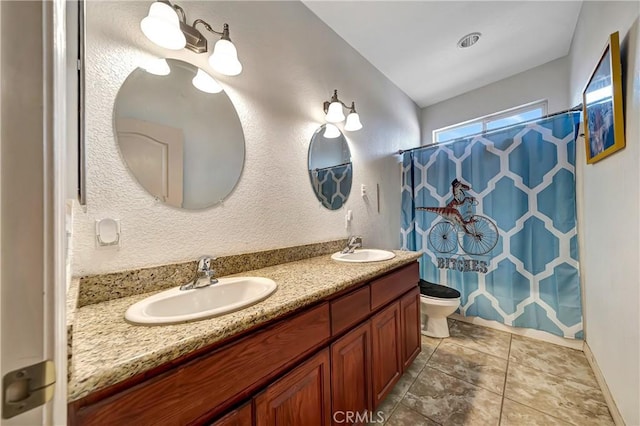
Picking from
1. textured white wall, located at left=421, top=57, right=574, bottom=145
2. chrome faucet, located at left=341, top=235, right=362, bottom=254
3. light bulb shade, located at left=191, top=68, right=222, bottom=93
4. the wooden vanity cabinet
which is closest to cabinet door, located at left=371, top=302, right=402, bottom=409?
the wooden vanity cabinet

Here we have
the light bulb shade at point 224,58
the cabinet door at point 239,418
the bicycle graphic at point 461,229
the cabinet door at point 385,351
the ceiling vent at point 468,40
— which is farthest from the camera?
the bicycle graphic at point 461,229

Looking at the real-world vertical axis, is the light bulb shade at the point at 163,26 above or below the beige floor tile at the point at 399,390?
above

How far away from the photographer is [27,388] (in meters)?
0.26

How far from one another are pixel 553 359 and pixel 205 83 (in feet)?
9.46

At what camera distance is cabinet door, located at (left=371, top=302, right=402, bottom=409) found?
46.8 inches

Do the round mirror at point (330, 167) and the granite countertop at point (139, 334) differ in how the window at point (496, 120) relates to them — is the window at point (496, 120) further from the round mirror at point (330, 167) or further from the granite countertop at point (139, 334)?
the granite countertop at point (139, 334)


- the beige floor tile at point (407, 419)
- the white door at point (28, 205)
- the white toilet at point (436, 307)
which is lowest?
the beige floor tile at point (407, 419)

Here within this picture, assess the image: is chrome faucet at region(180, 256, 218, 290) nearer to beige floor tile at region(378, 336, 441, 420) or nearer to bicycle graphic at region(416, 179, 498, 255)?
beige floor tile at region(378, 336, 441, 420)

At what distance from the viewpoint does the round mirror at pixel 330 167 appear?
65.7 inches

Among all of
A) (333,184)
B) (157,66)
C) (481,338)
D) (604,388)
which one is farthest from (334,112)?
(604,388)

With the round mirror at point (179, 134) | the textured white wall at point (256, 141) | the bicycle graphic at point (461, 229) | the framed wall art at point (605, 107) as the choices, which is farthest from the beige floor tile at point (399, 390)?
the framed wall art at point (605, 107)

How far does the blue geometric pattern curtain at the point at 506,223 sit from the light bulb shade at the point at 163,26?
7.47ft

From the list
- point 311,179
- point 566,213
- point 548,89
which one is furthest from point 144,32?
point 548,89

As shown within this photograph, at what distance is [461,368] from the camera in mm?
1617
